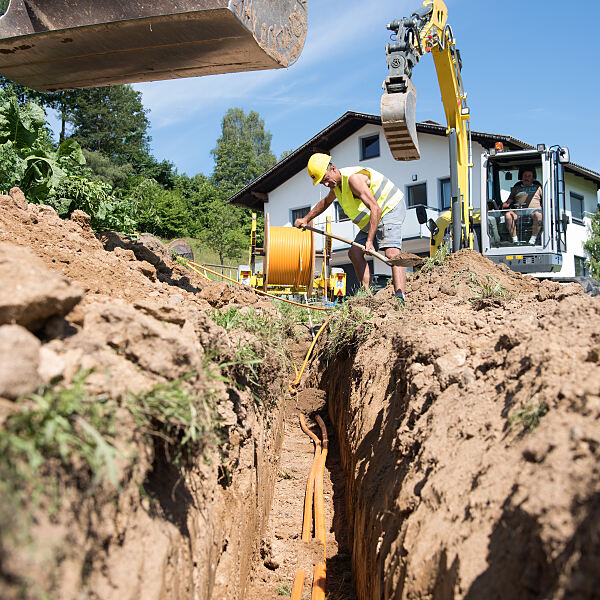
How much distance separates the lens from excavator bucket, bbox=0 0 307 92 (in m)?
4.23

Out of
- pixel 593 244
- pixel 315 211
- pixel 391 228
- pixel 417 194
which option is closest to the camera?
pixel 391 228

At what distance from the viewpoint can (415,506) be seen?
2.92m

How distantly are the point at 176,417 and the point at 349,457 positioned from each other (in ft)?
11.3

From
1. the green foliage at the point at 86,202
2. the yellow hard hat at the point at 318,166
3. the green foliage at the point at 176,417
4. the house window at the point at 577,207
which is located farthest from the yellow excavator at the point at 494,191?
the house window at the point at 577,207

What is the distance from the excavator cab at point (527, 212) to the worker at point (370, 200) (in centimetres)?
285

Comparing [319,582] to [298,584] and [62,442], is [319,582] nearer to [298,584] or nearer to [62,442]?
[298,584]

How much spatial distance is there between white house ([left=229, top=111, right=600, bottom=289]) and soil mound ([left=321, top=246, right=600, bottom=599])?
18.1 metres

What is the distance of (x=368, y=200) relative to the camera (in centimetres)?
798

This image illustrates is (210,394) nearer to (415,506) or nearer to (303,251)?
(415,506)

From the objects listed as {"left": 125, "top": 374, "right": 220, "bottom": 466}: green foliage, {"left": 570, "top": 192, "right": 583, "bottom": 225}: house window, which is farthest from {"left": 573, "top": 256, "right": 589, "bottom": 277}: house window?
{"left": 125, "top": 374, "right": 220, "bottom": 466}: green foliage

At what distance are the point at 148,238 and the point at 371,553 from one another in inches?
186

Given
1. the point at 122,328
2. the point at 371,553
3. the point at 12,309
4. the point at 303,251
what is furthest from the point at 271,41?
the point at 303,251

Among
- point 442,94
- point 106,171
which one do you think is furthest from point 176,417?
point 106,171

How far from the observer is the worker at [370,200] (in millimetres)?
7988
